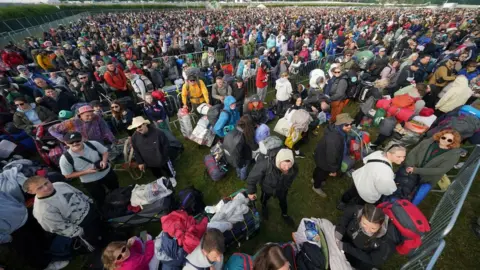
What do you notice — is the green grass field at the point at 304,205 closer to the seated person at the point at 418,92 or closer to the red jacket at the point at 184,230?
the red jacket at the point at 184,230

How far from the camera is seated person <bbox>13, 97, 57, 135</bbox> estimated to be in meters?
5.24

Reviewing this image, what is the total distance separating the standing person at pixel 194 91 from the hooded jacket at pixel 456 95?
7573 millimetres

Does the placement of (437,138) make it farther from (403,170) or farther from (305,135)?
(305,135)

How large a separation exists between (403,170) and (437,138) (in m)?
0.84

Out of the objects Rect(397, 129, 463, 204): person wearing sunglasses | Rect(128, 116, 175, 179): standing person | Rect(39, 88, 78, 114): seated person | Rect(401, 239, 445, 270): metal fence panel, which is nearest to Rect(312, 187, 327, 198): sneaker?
Rect(397, 129, 463, 204): person wearing sunglasses

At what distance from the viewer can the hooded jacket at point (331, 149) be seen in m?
3.89

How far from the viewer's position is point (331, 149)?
396cm

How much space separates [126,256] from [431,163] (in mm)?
5486

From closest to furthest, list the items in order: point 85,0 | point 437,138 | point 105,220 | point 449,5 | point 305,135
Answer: point 437,138, point 105,220, point 305,135, point 449,5, point 85,0

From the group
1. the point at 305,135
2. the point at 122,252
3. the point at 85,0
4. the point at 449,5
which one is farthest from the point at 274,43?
the point at 85,0

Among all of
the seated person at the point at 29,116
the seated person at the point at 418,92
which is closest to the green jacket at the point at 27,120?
the seated person at the point at 29,116

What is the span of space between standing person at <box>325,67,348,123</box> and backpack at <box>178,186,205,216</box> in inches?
212

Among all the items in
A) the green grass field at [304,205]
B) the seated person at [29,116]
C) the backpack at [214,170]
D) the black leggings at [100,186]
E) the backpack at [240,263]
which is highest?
the seated person at [29,116]

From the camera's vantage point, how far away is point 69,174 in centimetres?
365
